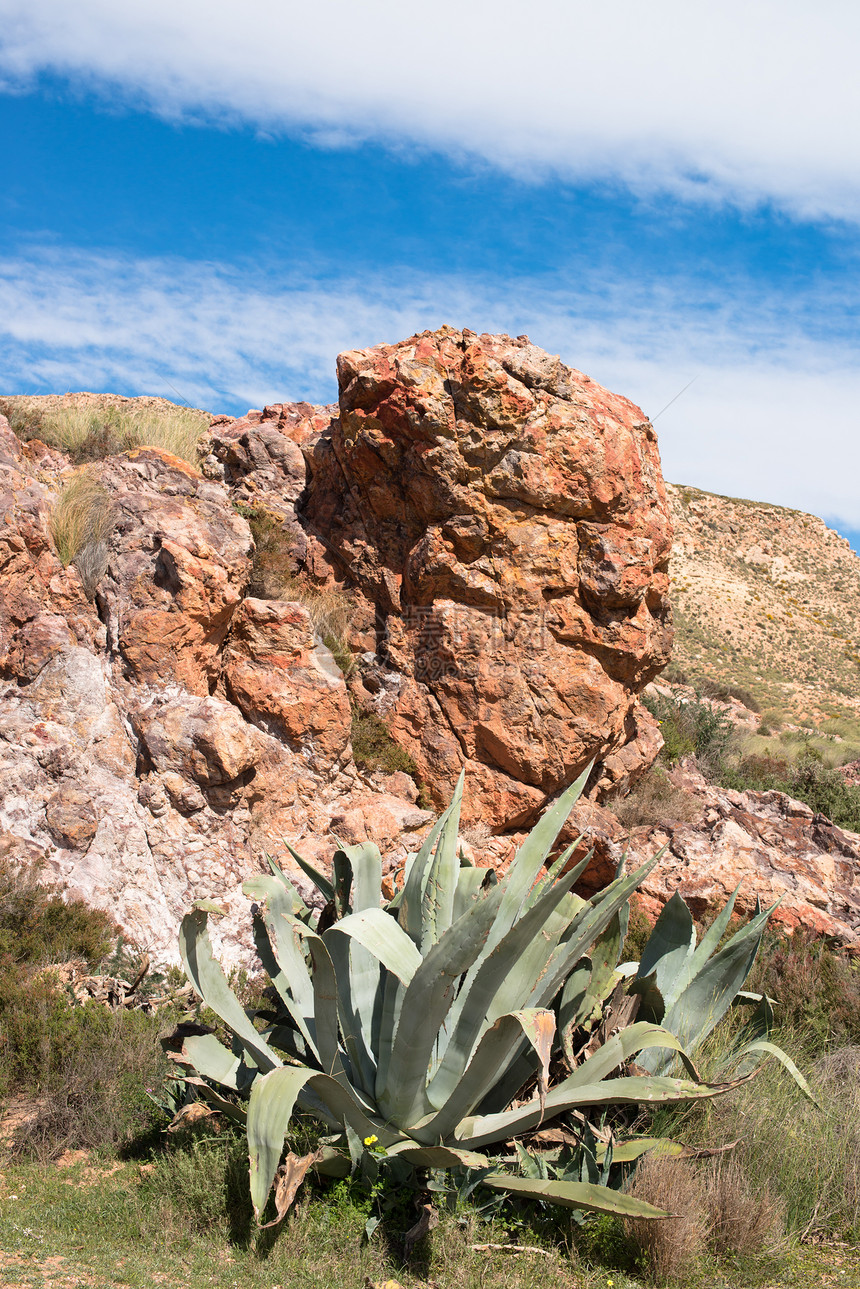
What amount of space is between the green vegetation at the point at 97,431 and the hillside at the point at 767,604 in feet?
62.0

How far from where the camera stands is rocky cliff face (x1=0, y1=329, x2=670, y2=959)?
5.49 metres

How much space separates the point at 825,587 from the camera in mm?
51906

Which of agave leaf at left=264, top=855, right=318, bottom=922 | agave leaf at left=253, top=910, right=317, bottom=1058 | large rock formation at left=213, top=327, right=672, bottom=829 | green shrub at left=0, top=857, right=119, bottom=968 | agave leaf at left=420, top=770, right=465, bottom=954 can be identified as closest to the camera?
agave leaf at left=420, top=770, right=465, bottom=954

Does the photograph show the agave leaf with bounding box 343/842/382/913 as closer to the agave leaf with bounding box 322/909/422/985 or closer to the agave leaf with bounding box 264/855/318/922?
the agave leaf with bounding box 264/855/318/922

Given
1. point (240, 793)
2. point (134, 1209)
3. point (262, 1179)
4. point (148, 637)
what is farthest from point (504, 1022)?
point (148, 637)

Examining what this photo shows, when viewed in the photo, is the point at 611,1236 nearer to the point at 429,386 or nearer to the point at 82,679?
the point at 82,679

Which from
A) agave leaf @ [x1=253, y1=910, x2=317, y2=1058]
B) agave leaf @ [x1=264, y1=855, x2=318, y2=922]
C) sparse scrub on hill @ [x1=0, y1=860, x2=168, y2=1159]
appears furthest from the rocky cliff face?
agave leaf @ [x1=253, y1=910, x2=317, y2=1058]

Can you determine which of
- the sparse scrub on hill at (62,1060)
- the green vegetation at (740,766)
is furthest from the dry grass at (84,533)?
the green vegetation at (740,766)

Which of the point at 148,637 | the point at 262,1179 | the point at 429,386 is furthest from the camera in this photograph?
the point at 429,386

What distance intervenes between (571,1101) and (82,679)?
13.7ft

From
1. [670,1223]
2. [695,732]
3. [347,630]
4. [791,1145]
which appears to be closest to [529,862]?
[670,1223]

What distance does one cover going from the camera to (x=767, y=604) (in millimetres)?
46094

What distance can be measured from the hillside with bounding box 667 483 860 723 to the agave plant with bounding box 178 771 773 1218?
21573mm

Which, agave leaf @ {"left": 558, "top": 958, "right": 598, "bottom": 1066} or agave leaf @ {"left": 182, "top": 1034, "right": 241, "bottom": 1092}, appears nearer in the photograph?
agave leaf @ {"left": 182, "top": 1034, "right": 241, "bottom": 1092}
